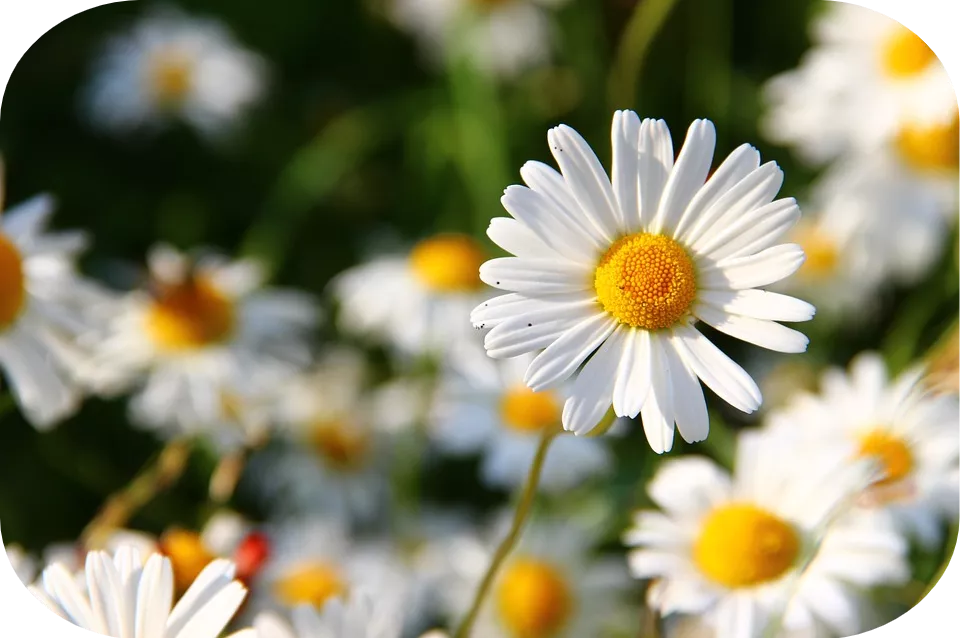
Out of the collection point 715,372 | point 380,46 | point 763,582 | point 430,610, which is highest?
point 380,46

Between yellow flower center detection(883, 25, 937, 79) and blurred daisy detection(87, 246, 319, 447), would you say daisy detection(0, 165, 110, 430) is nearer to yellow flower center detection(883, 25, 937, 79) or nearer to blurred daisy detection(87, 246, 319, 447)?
blurred daisy detection(87, 246, 319, 447)

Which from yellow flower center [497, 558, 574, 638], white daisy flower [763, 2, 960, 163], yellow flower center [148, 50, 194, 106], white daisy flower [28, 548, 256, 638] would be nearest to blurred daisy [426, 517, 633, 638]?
yellow flower center [497, 558, 574, 638]

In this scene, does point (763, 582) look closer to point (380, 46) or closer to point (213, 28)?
point (380, 46)

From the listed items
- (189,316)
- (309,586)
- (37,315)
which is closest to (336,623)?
(309,586)

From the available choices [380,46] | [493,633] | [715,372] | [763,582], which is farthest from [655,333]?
[380,46]

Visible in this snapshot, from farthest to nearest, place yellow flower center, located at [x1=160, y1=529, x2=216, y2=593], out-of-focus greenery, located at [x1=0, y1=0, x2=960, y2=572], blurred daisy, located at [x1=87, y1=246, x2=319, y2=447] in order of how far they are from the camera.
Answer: out-of-focus greenery, located at [x1=0, y1=0, x2=960, y2=572] < blurred daisy, located at [x1=87, y1=246, x2=319, y2=447] < yellow flower center, located at [x1=160, y1=529, x2=216, y2=593]

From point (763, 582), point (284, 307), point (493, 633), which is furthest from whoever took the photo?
point (284, 307)

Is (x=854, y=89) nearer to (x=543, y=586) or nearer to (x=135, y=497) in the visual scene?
(x=543, y=586)
